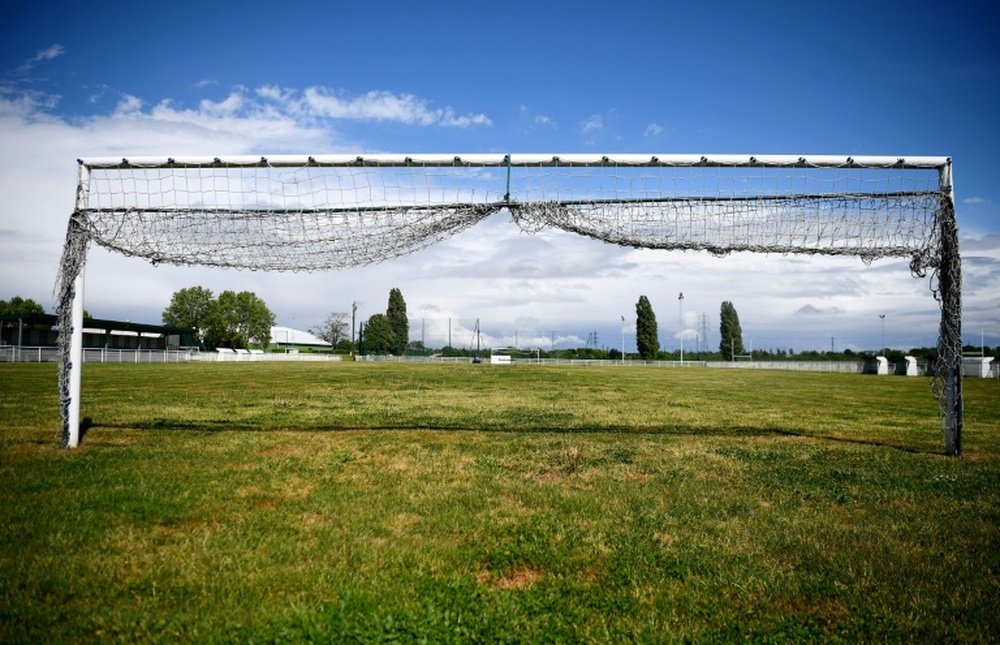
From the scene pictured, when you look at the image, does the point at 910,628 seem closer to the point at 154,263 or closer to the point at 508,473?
the point at 508,473

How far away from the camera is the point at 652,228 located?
368 inches

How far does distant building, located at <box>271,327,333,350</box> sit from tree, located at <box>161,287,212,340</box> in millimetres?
32055

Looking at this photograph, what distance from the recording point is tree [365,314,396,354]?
95725 millimetres

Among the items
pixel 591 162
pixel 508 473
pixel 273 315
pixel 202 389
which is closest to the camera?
pixel 508 473

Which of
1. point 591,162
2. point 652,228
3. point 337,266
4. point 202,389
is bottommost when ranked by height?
point 202,389

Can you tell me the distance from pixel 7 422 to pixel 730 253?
44.7ft

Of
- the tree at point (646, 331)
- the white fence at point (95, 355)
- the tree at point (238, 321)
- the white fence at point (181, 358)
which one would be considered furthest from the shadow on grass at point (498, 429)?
the tree at point (238, 321)

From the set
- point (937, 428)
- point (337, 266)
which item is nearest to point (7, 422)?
point (337, 266)

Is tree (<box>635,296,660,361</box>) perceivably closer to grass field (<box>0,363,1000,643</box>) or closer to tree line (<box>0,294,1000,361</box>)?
tree line (<box>0,294,1000,361</box>)

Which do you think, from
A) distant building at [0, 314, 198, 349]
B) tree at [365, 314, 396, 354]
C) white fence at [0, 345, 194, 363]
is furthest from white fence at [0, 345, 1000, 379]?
tree at [365, 314, 396, 354]

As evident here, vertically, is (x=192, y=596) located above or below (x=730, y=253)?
below

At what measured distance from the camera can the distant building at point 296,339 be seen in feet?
441

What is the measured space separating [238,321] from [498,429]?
99491 millimetres

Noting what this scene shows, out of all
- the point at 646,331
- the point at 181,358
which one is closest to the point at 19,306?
the point at 181,358
